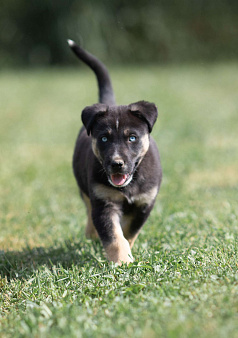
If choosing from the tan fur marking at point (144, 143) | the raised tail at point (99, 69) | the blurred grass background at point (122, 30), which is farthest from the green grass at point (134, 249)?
the blurred grass background at point (122, 30)

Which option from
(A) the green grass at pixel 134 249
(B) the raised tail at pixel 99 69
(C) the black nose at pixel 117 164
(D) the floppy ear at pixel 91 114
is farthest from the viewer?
(B) the raised tail at pixel 99 69

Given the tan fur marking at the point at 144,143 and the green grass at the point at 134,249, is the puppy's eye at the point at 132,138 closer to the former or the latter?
the tan fur marking at the point at 144,143

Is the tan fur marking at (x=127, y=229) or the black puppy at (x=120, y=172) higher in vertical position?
the black puppy at (x=120, y=172)

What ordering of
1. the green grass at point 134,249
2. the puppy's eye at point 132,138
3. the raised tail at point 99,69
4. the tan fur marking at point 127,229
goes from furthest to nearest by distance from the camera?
the raised tail at point 99,69 → the tan fur marking at point 127,229 → the puppy's eye at point 132,138 → the green grass at point 134,249

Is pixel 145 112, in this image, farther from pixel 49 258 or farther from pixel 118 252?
pixel 49 258

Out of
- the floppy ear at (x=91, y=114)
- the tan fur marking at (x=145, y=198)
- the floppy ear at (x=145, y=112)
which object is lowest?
the tan fur marking at (x=145, y=198)

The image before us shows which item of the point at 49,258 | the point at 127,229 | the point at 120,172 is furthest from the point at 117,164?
the point at 49,258

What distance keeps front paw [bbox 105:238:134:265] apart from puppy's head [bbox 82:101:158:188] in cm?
40

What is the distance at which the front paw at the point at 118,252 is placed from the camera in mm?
3439

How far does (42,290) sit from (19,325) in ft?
1.75

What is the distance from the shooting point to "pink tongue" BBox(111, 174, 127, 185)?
3516mm

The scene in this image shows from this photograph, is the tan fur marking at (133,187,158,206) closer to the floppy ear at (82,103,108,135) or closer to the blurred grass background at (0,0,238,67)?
the floppy ear at (82,103,108,135)

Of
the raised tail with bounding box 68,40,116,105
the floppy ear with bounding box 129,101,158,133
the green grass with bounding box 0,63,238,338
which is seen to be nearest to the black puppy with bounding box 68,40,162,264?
the floppy ear with bounding box 129,101,158,133

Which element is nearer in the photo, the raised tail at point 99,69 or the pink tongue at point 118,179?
the pink tongue at point 118,179
